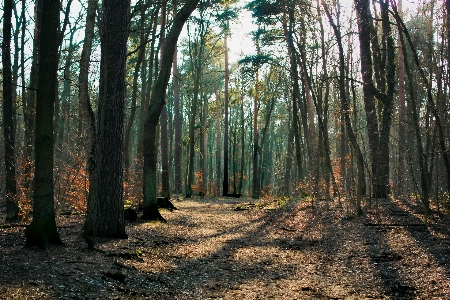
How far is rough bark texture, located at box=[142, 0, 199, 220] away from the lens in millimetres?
10789

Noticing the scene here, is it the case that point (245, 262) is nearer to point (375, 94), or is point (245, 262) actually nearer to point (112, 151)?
point (112, 151)

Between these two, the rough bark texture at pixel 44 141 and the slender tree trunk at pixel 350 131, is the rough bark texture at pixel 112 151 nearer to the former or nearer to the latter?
the rough bark texture at pixel 44 141

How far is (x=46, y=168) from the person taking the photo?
21.0 feet

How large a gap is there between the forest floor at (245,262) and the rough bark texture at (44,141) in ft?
0.96

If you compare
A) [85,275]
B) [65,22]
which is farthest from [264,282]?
[65,22]

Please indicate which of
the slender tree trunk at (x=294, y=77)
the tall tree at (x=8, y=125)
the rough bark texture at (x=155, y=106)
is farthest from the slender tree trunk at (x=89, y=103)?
the slender tree trunk at (x=294, y=77)

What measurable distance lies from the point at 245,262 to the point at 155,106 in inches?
192

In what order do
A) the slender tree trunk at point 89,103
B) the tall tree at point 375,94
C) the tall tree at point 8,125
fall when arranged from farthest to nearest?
the tall tree at point 375,94, the tall tree at point 8,125, the slender tree trunk at point 89,103

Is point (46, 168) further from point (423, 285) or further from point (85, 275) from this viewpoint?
point (423, 285)

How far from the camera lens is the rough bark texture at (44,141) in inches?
250

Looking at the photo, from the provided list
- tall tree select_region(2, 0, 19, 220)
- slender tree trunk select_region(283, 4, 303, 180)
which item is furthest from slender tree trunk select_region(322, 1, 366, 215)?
tall tree select_region(2, 0, 19, 220)

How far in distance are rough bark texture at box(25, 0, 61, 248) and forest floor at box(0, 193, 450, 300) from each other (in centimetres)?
29

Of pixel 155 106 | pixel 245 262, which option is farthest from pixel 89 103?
pixel 245 262

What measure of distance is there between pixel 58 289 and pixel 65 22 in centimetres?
937
